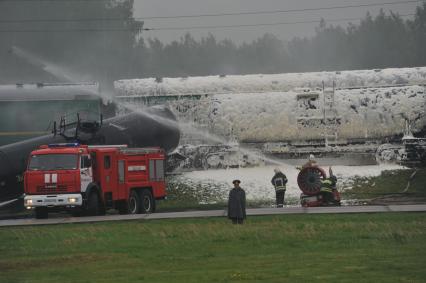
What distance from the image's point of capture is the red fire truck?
30812mm

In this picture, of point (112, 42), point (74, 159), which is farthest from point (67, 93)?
point (112, 42)

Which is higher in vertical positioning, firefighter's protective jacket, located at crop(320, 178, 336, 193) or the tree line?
the tree line

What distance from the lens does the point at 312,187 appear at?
34.2m

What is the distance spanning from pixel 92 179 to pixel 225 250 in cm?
1144

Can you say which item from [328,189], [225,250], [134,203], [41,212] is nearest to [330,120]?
[328,189]

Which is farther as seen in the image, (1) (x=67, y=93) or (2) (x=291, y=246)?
(1) (x=67, y=93)

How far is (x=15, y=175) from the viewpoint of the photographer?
33.5 metres

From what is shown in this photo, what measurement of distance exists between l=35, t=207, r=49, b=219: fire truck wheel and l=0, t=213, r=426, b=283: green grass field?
323 cm

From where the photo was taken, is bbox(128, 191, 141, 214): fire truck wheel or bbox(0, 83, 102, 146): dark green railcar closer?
bbox(128, 191, 141, 214): fire truck wheel

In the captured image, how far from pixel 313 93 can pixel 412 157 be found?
4754mm

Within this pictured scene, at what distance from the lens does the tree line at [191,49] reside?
308ft

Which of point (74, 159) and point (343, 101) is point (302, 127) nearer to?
point (343, 101)

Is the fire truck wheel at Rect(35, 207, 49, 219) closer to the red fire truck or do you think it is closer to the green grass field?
the red fire truck

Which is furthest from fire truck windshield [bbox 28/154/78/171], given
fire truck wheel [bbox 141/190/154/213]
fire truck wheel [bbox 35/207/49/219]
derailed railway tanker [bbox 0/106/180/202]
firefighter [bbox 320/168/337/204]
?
firefighter [bbox 320/168/337/204]
